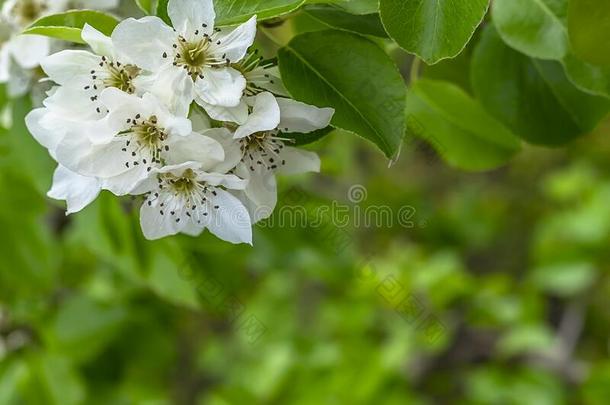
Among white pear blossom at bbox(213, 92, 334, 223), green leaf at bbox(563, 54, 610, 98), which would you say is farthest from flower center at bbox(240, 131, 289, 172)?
green leaf at bbox(563, 54, 610, 98)

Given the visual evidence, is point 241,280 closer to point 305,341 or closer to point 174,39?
point 305,341

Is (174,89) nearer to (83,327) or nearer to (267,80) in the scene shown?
(267,80)

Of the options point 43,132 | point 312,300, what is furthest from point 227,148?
point 312,300

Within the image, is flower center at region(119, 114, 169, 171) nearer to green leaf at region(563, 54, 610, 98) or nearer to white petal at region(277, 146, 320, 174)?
white petal at region(277, 146, 320, 174)

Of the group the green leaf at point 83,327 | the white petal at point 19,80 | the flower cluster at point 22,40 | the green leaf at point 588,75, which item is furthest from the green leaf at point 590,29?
the green leaf at point 83,327

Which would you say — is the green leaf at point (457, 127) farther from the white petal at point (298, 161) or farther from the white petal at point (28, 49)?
the white petal at point (28, 49)
